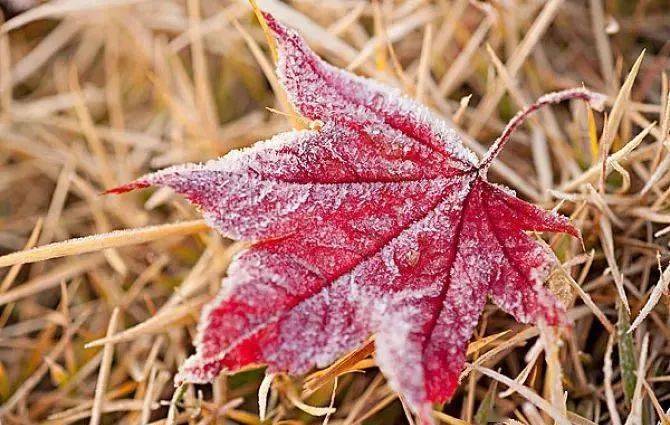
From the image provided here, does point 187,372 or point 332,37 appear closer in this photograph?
point 187,372

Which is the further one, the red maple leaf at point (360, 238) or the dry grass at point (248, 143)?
the dry grass at point (248, 143)

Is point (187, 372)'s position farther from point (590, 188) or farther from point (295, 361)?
point (590, 188)

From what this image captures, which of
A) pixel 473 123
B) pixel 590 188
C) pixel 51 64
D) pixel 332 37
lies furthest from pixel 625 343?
pixel 51 64

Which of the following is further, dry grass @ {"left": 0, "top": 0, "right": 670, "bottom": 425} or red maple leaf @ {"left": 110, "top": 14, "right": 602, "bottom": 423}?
dry grass @ {"left": 0, "top": 0, "right": 670, "bottom": 425}

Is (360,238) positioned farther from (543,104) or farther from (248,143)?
(248,143)

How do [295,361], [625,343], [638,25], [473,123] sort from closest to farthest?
1. [295,361]
2. [625,343]
3. [473,123]
4. [638,25]
